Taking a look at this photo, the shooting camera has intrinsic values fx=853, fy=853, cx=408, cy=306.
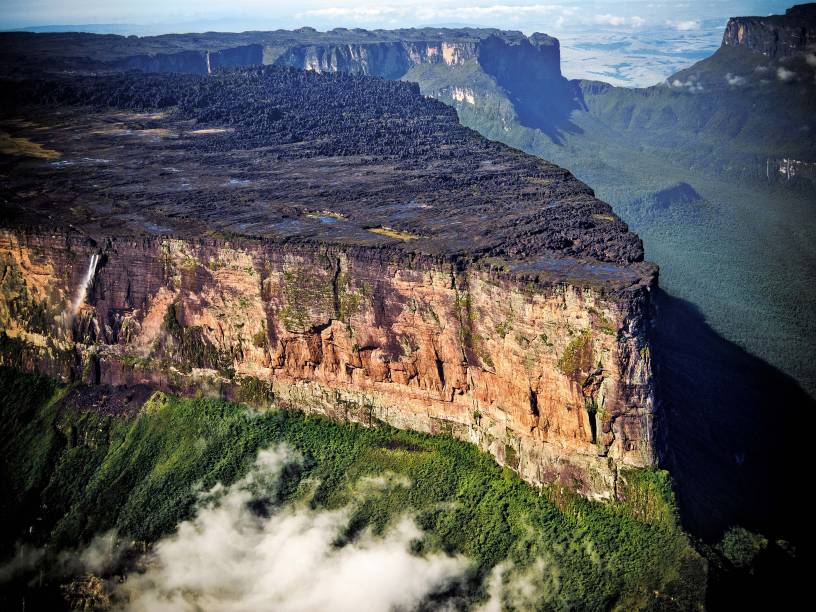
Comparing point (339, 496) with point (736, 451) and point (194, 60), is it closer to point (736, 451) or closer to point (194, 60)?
point (736, 451)

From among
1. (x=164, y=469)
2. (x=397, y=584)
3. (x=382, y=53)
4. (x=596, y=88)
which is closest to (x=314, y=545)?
(x=397, y=584)

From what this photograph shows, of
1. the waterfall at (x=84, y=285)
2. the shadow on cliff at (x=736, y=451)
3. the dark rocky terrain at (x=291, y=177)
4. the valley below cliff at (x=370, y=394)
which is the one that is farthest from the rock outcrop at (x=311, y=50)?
the shadow on cliff at (x=736, y=451)

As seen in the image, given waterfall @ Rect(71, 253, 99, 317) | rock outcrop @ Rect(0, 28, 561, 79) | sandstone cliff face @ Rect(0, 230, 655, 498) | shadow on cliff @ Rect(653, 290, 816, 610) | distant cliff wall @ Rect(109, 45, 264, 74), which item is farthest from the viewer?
rock outcrop @ Rect(0, 28, 561, 79)

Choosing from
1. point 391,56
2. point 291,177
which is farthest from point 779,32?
point 291,177

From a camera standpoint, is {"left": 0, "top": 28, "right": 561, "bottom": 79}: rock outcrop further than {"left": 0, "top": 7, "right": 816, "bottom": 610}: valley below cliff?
Yes

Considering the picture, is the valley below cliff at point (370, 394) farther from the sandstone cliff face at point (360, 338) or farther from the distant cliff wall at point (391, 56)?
the distant cliff wall at point (391, 56)

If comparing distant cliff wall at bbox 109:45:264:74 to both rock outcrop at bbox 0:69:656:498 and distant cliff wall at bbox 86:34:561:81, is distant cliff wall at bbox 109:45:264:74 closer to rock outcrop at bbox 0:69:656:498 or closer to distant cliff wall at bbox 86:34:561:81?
distant cliff wall at bbox 86:34:561:81

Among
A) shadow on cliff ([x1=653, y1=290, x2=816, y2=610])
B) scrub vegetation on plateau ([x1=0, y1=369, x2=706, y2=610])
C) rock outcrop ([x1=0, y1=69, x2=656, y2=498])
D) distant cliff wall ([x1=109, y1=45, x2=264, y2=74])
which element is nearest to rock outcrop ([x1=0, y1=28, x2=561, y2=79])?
distant cliff wall ([x1=109, y1=45, x2=264, y2=74])
